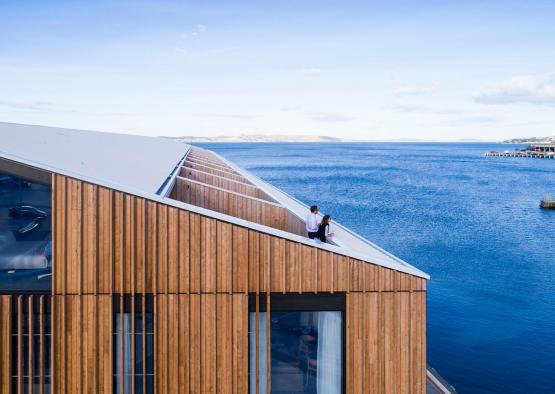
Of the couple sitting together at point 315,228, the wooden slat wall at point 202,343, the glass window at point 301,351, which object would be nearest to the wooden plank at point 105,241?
the wooden slat wall at point 202,343

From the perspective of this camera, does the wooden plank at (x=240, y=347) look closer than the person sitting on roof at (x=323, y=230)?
Yes

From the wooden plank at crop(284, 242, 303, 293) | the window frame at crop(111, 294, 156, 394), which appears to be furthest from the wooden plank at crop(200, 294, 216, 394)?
the wooden plank at crop(284, 242, 303, 293)

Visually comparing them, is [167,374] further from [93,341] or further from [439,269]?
[439,269]

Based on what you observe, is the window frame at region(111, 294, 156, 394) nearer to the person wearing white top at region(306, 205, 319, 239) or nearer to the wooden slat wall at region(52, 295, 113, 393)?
the wooden slat wall at region(52, 295, 113, 393)

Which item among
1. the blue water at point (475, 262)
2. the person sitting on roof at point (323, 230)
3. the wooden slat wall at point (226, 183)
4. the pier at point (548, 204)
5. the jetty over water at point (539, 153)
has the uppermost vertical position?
the jetty over water at point (539, 153)

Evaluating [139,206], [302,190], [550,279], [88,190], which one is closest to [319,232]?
[139,206]

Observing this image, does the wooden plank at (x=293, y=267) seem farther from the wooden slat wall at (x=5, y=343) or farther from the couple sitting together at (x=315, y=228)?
the wooden slat wall at (x=5, y=343)

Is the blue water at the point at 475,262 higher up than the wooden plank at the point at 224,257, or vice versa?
the wooden plank at the point at 224,257

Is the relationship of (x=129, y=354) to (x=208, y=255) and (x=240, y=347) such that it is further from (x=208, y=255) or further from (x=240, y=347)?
(x=208, y=255)
